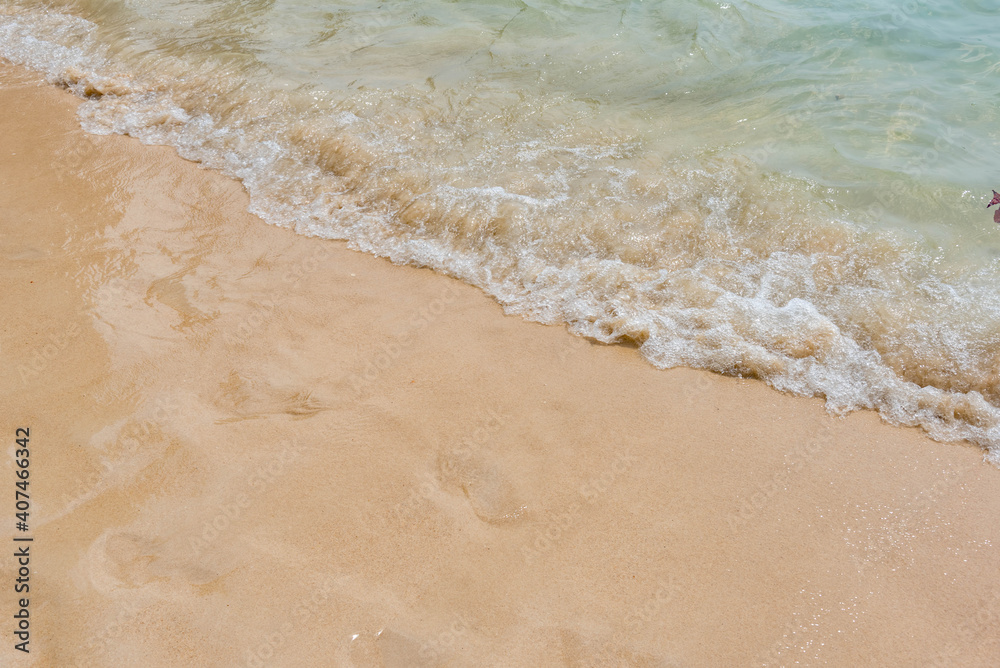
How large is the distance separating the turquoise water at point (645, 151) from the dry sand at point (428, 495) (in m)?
0.42

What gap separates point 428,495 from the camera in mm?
2973

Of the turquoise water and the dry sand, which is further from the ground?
the turquoise water

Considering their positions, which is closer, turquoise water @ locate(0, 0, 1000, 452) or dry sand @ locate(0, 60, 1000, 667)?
dry sand @ locate(0, 60, 1000, 667)

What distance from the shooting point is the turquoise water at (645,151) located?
3822 millimetres

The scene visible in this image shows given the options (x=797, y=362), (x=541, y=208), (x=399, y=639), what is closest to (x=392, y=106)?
(x=541, y=208)

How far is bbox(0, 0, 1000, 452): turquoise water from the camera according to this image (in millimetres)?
3822

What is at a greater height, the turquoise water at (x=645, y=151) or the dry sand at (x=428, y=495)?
the turquoise water at (x=645, y=151)

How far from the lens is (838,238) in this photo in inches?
172

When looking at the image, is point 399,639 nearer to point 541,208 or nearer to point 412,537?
point 412,537

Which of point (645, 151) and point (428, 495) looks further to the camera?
point (645, 151)

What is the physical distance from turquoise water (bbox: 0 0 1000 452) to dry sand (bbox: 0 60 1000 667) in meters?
0.42

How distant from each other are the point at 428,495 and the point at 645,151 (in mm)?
A: 3447

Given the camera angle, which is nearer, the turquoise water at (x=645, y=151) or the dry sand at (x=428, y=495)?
the dry sand at (x=428, y=495)

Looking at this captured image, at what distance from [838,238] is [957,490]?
188cm
